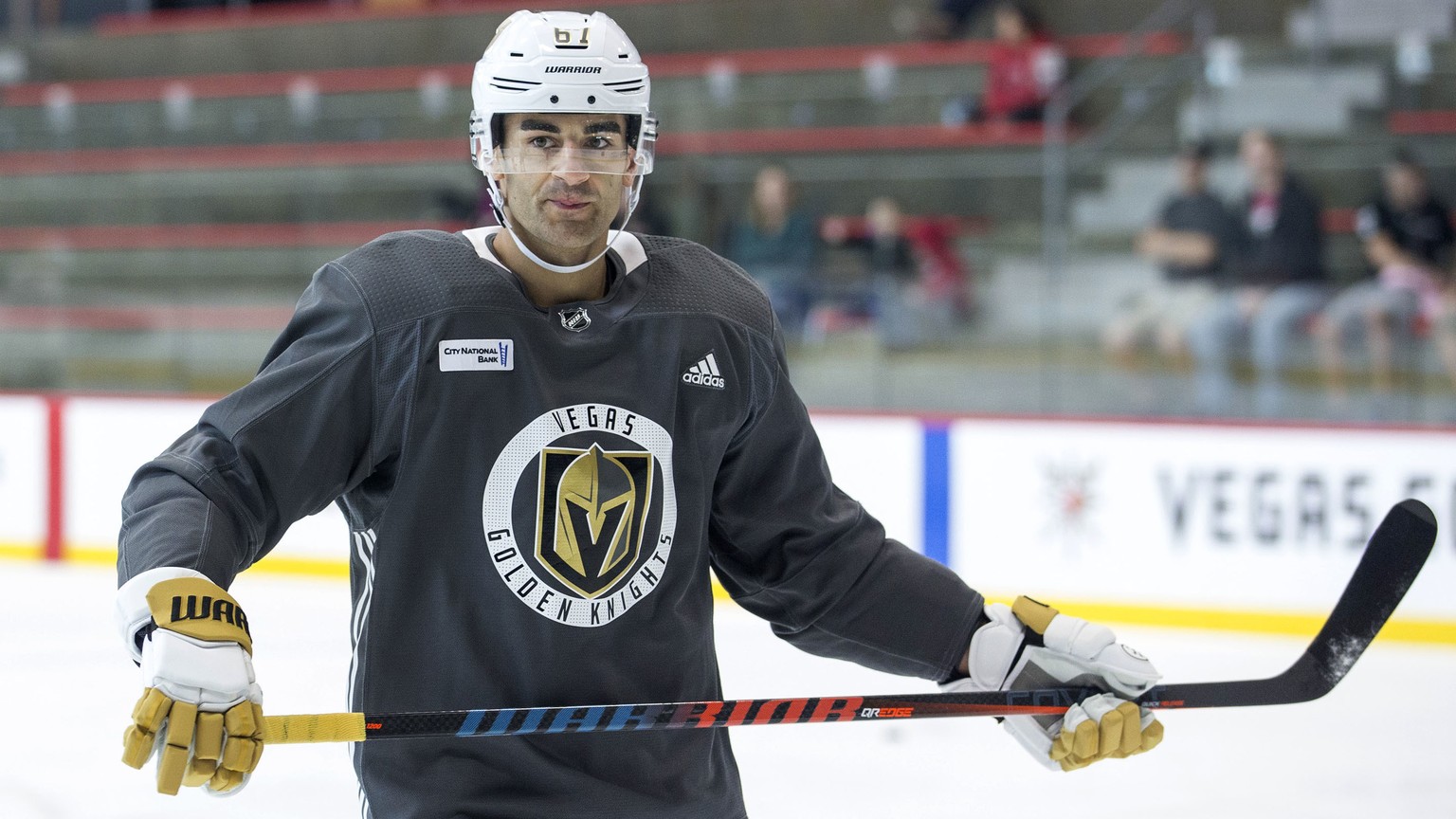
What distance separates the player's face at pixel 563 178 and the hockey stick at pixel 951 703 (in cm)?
44

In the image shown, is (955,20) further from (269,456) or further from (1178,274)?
(269,456)

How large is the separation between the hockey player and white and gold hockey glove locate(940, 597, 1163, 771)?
29 millimetres

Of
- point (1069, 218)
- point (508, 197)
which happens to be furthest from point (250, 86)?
point (508, 197)

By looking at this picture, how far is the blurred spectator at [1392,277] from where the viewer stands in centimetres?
465

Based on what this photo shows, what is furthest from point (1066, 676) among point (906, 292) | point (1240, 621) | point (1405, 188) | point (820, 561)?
point (1405, 188)

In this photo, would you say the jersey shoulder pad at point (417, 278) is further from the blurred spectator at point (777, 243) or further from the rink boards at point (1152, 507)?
the blurred spectator at point (777, 243)

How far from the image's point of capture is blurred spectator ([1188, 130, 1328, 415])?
4.77 m

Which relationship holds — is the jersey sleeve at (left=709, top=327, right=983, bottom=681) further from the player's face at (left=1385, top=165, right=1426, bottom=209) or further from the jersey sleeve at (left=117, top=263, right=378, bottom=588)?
the player's face at (left=1385, top=165, right=1426, bottom=209)

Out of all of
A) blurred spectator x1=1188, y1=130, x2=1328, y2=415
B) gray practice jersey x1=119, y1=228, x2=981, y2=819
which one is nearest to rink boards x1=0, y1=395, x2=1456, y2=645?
blurred spectator x1=1188, y1=130, x2=1328, y2=415

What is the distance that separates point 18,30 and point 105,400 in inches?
198

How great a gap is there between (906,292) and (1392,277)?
1472 millimetres

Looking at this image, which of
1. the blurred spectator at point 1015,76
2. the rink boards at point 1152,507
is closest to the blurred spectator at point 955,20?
the blurred spectator at point 1015,76

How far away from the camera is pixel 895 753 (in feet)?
10.8

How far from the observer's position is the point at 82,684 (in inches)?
148
